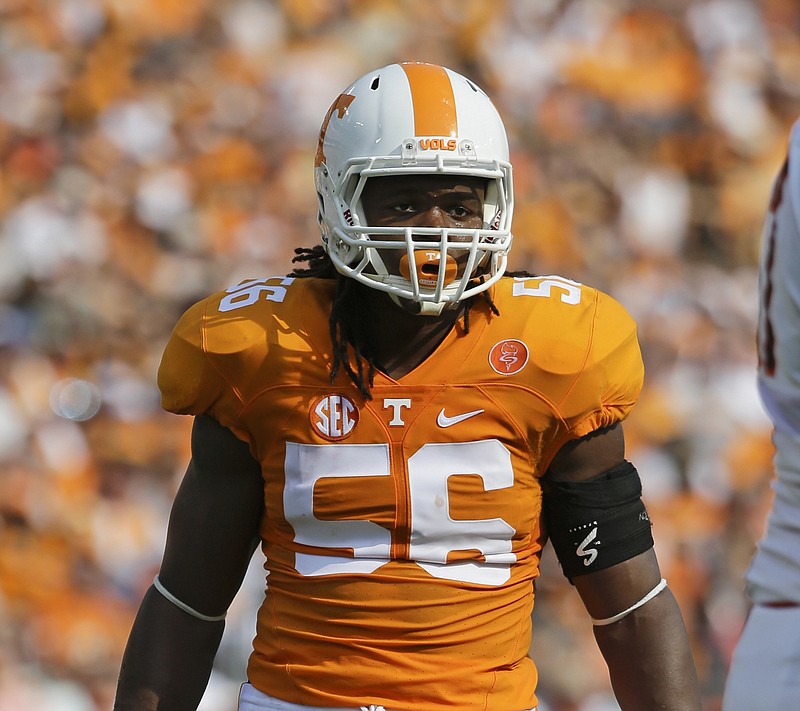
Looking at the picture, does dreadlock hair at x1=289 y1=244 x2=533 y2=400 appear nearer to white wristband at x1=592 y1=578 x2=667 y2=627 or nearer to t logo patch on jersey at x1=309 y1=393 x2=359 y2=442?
t logo patch on jersey at x1=309 y1=393 x2=359 y2=442

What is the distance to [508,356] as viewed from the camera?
64.6 inches

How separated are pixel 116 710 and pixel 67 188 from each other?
1867 millimetres

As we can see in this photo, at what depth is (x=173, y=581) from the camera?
1784 millimetres

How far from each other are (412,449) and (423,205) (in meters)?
0.34

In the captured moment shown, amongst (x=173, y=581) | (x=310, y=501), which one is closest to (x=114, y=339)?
(x=173, y=581)

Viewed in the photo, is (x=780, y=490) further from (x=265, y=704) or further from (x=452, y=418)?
(x=265, y=704)

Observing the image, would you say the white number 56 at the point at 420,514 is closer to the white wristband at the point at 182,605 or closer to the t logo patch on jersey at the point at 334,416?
the t logo patch on jersey at the point at 334,416

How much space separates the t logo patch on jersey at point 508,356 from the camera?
1628mm

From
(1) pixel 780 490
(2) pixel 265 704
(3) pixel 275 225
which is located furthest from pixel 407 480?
(3) pixel 275 225

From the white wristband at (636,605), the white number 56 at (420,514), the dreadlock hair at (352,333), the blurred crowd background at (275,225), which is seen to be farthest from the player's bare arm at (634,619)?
the blurred crowd background at (275,225)

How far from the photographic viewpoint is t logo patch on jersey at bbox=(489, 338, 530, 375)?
5.34 feet

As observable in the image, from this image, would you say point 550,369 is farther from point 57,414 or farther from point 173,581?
point 57,414

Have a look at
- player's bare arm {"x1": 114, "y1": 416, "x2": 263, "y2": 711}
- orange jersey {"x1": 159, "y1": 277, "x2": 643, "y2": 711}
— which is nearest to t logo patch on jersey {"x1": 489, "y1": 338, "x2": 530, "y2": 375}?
orange jersey {"x1": 159, "y1": 277, "x2": 643, "y2": 711}

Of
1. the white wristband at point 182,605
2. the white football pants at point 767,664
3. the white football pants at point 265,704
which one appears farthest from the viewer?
the white wristband at point 182,605
